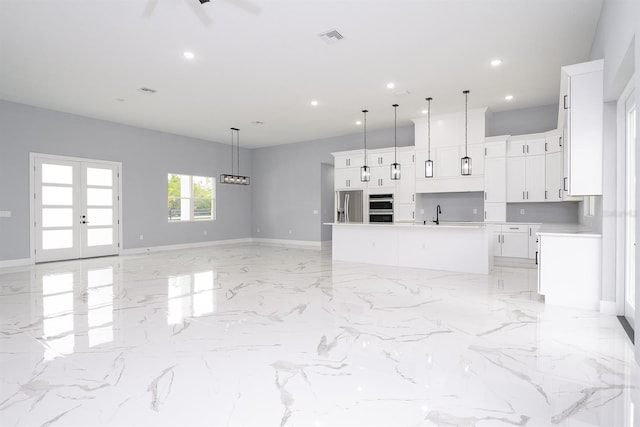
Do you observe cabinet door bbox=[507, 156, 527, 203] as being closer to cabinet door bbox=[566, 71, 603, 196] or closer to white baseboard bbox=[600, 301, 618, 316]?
cabinet door bbox=[566, 71, 603, 196]

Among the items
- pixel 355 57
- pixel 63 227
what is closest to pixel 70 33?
pixel 355 57

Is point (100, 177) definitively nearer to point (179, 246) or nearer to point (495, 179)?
point (179, 246)

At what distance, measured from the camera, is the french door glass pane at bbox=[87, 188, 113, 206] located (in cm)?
835

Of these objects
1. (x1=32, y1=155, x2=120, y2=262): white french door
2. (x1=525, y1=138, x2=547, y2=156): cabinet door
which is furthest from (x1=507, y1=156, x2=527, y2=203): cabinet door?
(x1=32, y1=155, x2=120, y2=262): white french door

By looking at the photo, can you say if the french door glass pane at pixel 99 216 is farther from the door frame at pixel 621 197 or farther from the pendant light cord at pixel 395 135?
the door frame at pixel 621 197

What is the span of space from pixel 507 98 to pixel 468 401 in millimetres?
6445

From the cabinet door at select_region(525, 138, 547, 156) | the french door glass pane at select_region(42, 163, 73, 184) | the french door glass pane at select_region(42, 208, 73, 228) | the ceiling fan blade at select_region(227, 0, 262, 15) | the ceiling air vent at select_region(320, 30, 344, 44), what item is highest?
the ceiling fan blade at select_region(227, 0, 262, 15)

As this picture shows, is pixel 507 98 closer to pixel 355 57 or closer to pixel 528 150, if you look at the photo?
pixel 528 150

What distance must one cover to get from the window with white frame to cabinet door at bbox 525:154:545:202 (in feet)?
27.6

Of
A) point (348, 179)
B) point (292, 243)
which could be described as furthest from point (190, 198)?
point (348, 179)

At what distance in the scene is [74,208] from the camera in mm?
8070

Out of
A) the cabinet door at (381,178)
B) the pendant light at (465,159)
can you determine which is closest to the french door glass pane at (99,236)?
the cabinet door at (381,178)

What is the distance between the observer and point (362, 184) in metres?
9.34

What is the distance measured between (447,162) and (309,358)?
6402 millimetres
